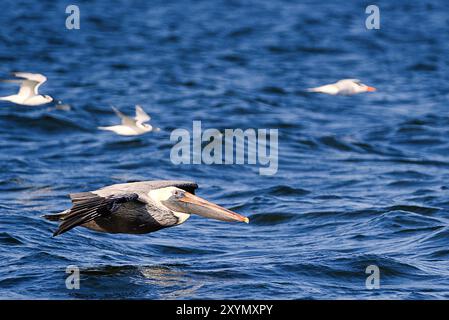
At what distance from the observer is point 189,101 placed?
18.3m

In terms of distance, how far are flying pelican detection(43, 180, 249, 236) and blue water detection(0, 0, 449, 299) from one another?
0.43 meters

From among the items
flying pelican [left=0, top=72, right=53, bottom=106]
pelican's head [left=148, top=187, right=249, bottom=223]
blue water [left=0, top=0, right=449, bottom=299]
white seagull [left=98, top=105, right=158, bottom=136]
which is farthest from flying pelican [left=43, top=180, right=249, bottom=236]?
white seagull [left=98, top=105, right=158, bottom=136]

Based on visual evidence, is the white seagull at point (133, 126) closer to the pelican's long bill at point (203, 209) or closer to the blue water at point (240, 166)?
the blue water at point (240, 166)

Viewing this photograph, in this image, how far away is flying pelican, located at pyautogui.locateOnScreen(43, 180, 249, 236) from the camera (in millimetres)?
8667

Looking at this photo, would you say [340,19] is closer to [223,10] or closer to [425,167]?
[223,10]

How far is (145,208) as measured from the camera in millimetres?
8969

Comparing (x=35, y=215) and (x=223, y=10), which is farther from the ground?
(x=223, y=10)

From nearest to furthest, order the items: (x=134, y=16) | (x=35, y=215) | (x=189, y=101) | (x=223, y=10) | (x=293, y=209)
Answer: (x=35, y=215) < (x=293, y=209) < (x=189, y=101) < (x=134, y=16) < (x=223, y=10)

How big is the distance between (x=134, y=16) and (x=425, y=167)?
15.9 meters

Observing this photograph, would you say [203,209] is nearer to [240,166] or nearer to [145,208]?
[145,208]

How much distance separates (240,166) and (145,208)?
17.6 feet

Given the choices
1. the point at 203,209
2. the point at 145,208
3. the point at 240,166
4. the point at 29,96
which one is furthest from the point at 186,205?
the point at 29,96

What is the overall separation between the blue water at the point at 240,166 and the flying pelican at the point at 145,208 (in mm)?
430

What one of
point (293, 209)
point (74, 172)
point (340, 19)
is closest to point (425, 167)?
point (293, 209)
